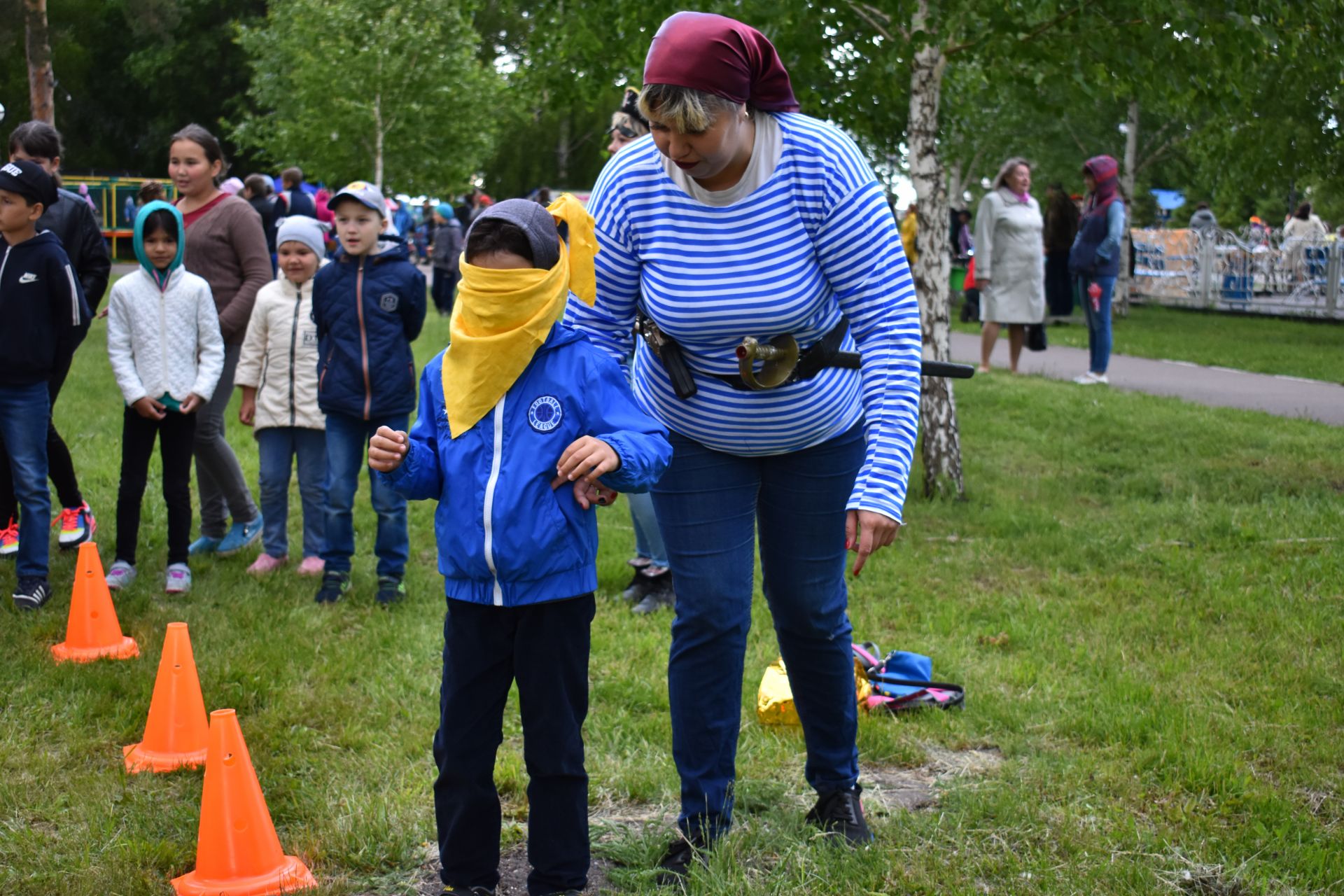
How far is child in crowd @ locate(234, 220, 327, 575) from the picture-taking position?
6668mm

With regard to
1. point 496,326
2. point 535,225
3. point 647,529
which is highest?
point 535,225

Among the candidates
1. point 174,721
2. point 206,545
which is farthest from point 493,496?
point 206,545

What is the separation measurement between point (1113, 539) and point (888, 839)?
13.1 ft

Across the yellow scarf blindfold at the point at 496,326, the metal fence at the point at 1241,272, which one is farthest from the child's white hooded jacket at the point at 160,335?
the metal fence at the point at 1241,272

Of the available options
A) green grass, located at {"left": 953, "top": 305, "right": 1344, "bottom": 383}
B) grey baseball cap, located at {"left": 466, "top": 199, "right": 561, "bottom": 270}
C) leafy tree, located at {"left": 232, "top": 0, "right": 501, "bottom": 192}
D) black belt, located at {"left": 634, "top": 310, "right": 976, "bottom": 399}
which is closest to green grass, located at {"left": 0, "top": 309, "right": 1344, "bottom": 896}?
black belt, located at {"left": 634, "top": 310, "right": 976, "bottom": 399}

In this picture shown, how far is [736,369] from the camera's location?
3322mm

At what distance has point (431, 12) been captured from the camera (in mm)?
33094

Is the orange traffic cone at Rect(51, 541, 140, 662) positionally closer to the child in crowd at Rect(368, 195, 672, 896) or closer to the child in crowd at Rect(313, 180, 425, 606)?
the child in crowd at Rect(313, 180, 425, 606)

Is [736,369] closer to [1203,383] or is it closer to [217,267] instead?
[217,267]

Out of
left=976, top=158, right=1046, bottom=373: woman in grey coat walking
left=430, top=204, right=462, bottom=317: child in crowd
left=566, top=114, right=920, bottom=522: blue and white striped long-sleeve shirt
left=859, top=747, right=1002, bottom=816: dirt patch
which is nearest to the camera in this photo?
left=566, top=114, right=920, bottom=522: blue and white striped long-sleeve shirt

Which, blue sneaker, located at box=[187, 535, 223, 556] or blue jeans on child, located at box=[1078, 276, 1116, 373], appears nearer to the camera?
blue sneaker, located at box=[187, 535, 223, 556]

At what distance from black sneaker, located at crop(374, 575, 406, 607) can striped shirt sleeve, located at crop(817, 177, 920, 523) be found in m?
3.64

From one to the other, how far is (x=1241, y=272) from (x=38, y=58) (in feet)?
67.2

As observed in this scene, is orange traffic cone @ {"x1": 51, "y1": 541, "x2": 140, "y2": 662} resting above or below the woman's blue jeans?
below
